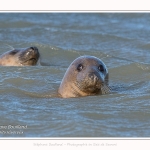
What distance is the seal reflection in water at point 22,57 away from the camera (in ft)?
41.3

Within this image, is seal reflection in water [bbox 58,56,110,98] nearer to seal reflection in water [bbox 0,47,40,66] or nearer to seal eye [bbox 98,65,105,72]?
seal eye [bbox 98,65,105,72]

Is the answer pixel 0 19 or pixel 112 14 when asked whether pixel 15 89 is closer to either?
pixel 0 19

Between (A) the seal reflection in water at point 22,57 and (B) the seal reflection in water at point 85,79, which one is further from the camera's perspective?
(A) the seal reflection in water at point 22,57

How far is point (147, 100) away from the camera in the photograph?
947cm

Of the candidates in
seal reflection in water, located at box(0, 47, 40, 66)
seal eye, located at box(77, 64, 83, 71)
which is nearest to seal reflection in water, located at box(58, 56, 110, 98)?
seal eye, located at box(77, 64, 83, 71)

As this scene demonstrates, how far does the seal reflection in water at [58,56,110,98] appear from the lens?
30.1 feet

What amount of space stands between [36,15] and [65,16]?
0.94 metres

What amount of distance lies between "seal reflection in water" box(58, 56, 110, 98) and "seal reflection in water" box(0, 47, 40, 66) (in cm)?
288

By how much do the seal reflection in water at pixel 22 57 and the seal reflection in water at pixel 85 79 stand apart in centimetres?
288

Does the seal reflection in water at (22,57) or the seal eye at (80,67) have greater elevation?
the seal eye at (80,67)

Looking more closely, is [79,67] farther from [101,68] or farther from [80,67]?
[101,68]

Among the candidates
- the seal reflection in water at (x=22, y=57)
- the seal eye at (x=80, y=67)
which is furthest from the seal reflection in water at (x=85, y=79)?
the seal reflection in water at (x=22, y=57)

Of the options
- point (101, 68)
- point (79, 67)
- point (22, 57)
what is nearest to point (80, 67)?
point (79, 67)

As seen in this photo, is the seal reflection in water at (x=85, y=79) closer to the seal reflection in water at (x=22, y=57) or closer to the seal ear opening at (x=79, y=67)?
the seal ear opening at (x=79, y=67)
